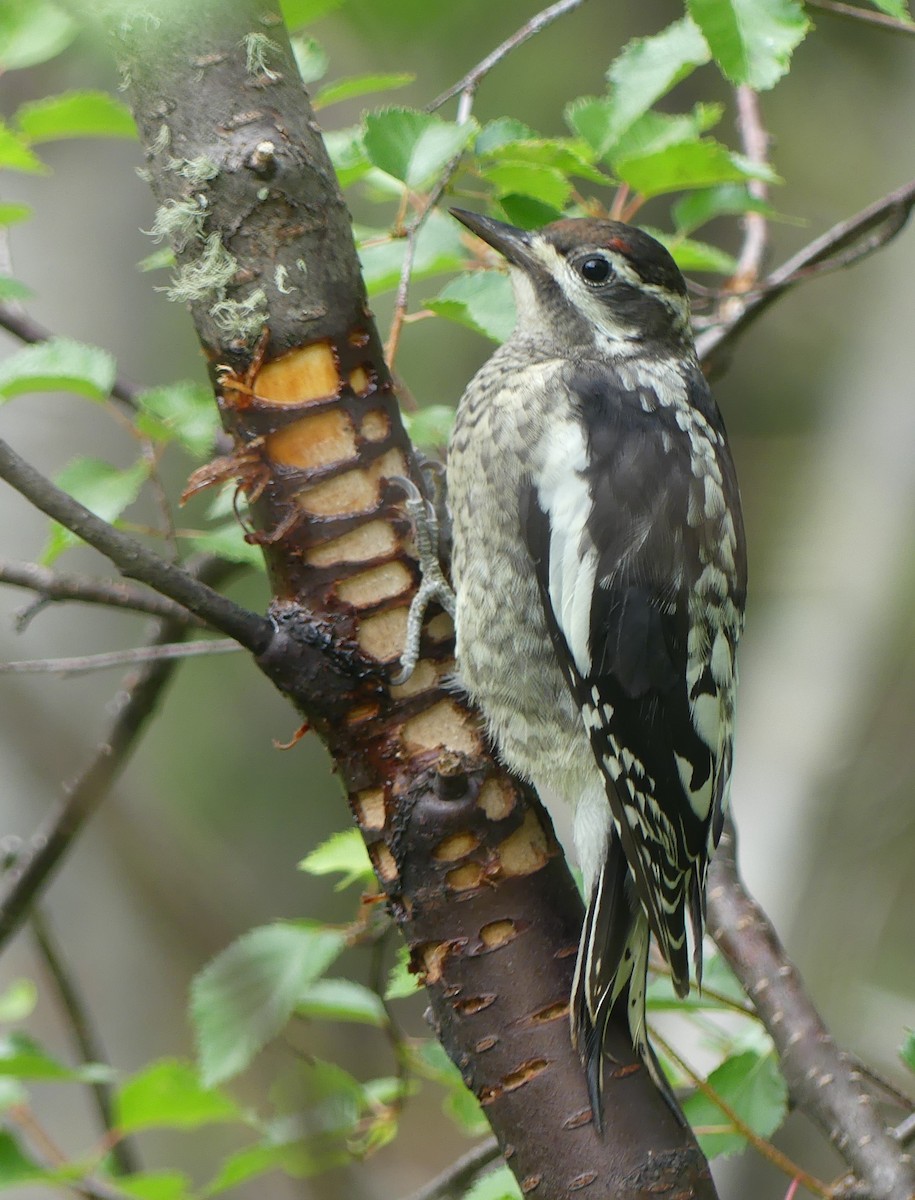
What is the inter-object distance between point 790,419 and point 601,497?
3740mm

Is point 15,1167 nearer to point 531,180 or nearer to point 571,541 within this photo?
point 571,541

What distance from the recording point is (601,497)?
182 centimetres

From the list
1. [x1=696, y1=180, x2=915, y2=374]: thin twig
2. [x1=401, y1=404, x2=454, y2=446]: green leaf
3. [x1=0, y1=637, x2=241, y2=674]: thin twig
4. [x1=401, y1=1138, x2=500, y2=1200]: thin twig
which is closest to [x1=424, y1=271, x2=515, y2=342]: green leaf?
[x1=401, y1=404, x2=454, y2=446]: green leaf

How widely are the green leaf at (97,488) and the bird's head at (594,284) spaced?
593 millimetres

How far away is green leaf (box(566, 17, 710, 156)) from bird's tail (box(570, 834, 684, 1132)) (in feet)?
3.06

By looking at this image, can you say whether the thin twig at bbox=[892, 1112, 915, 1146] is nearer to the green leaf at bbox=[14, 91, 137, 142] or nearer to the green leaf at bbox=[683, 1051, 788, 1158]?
the green leaf at bbox=[683, 1051, 788, 1158]

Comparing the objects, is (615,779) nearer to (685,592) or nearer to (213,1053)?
(685,592)

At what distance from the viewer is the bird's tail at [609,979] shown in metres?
1.42

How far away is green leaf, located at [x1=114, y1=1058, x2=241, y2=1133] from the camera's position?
1.65m

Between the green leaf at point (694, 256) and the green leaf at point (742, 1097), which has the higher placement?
the green leaf at point (694, 256)

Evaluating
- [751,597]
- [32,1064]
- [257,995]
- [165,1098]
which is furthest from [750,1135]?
[751,597]

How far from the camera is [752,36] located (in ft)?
4.36

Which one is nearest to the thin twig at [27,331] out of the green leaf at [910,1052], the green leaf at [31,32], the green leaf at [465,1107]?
the green leaf at [31,32]

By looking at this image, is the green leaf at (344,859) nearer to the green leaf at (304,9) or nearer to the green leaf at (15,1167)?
the green leaf at (15,1167)
